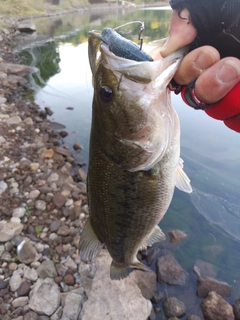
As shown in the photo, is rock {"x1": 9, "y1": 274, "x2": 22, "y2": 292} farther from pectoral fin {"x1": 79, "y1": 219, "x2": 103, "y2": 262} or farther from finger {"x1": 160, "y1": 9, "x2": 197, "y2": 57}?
finger {"x1": 160, "y1": 9, "x2": 197, "y2": 57}

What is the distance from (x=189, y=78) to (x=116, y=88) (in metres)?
0.45

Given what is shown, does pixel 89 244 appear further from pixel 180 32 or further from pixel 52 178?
pixel 52 178

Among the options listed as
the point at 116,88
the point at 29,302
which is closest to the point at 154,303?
the point at 29,302

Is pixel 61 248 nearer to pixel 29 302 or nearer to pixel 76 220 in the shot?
pixel 76 220

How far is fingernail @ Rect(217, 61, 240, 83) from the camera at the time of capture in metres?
1.53

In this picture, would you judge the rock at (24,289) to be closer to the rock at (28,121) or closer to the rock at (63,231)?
the rock at (63,231)

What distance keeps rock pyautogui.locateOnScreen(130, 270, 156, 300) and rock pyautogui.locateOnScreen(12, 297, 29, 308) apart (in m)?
1.40

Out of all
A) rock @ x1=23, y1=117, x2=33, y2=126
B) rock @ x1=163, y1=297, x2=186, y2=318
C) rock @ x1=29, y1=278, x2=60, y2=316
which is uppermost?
rock @ x1=163, y1=297, x2=186, y2=318

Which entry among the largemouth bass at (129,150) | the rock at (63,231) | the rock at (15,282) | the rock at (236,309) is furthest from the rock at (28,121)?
the rock at (236,309)

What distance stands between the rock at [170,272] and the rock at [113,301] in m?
0.68

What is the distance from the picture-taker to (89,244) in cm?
249

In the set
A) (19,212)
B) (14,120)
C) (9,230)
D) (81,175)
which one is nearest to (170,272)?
(9,230)

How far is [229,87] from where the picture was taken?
1632 mm

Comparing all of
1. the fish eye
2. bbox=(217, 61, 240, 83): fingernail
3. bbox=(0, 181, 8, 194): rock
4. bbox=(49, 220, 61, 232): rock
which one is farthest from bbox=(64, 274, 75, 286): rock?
bbox=(217, 61, 240, 83): fingernail
